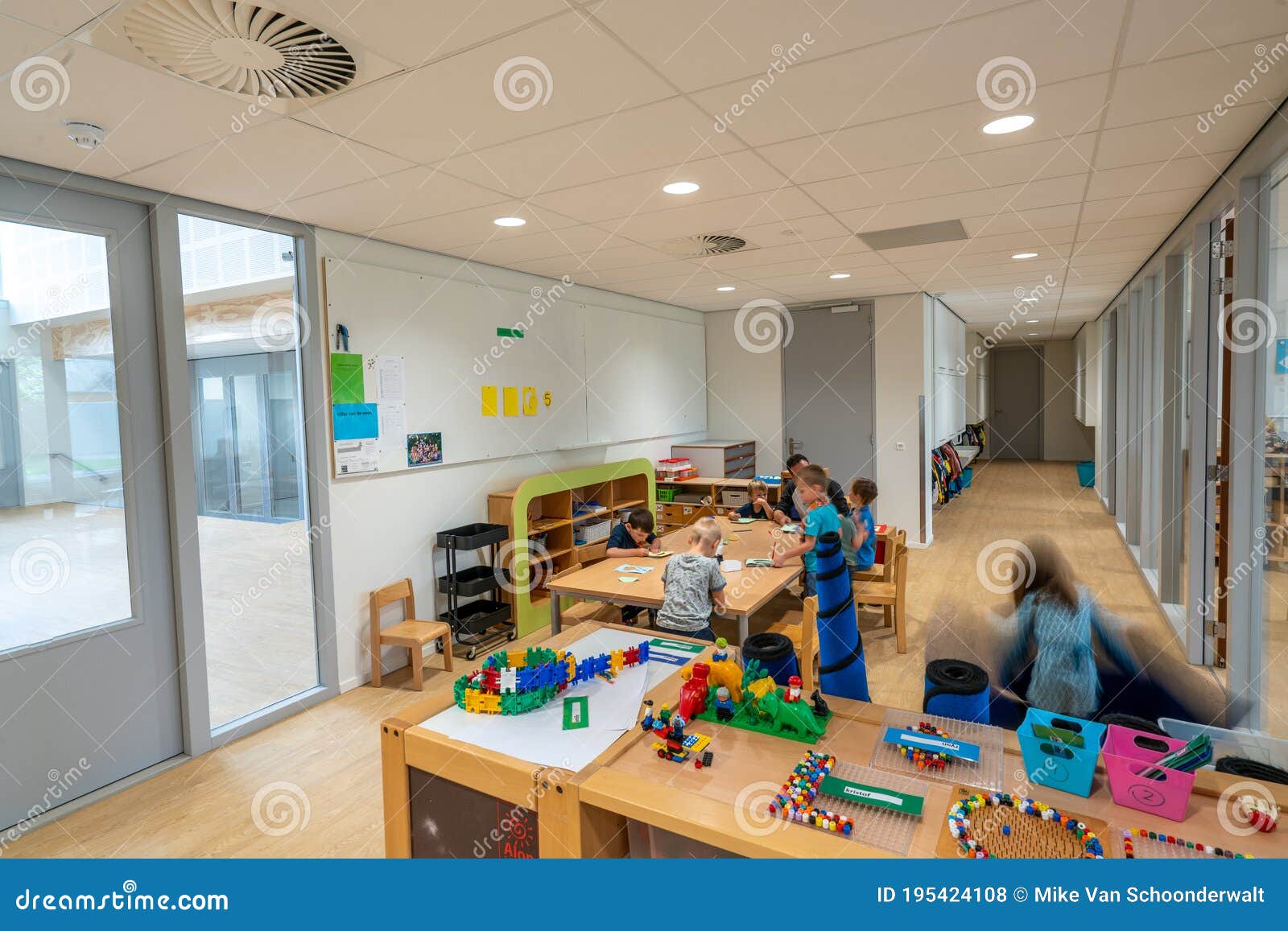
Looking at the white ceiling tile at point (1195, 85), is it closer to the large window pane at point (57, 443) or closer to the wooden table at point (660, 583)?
the wooden table at point (660, 583)

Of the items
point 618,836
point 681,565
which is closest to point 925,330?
point 681,565

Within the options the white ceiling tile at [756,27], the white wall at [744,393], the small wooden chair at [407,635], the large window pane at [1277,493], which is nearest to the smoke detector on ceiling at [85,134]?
the white ceiling tile at [756,27]

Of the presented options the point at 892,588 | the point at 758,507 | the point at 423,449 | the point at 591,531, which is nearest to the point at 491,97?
the point at 423,449

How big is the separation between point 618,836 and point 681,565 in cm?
187

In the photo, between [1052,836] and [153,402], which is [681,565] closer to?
[1052,836]

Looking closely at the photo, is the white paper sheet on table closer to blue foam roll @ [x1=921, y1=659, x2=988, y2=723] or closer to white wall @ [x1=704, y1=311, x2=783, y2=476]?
blue foam roll @ [x1=921, y1=659, x2=988, y2=723]

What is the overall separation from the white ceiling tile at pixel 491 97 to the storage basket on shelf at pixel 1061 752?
2.10 metres

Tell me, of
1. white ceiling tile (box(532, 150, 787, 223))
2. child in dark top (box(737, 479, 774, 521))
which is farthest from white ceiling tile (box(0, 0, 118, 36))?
child in dark top (box(737, 479, 774, 521))

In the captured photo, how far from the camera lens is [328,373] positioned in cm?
414

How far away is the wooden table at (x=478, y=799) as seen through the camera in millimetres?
1688

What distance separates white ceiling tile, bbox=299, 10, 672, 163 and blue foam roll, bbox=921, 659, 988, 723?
6.55 ft

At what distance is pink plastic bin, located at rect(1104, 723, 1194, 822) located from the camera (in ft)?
4.81

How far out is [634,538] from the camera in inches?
Result: 193

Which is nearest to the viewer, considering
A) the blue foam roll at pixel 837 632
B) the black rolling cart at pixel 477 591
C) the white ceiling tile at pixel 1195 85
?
the white ceiling tile at pixel 1195 85
